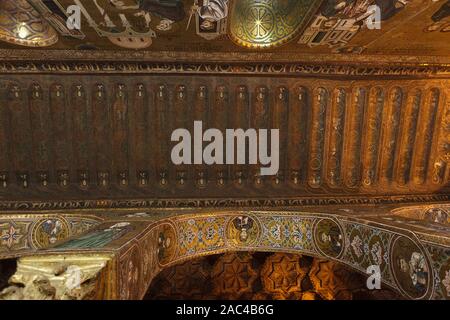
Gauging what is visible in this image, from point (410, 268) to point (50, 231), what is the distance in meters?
5.94

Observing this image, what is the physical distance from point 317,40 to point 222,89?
2.06 metres

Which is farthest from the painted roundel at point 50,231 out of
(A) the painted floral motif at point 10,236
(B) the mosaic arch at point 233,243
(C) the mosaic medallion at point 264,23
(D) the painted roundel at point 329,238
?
(C) the mosaic medallion at point 264,23

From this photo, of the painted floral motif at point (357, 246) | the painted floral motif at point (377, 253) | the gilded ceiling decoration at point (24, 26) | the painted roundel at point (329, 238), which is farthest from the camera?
the gilded ceiling decoration at point (24, 26)

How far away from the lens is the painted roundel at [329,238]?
16.9 ft

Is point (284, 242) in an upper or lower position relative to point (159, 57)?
lower

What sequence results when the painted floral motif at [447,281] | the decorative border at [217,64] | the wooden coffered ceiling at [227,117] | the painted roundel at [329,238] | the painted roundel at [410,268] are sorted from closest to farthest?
the painted floral motif at [447,281] < the painted roundel at [410,268] < the painted roundel at [329,238] < the decorative border at [217,64] < the wooden coffered ceiling at [227,117]

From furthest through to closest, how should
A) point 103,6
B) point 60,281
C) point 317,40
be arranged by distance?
point 317,40 → point 103,6 → point 60,281

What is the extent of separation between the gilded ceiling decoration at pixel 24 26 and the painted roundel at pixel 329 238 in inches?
230

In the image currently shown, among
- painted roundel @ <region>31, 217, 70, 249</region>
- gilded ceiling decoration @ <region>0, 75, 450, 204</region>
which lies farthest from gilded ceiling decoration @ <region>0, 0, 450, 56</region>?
painted roundel @ <region>31, 217, 70, 249</region>

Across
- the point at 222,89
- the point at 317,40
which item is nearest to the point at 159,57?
the point at 222,89

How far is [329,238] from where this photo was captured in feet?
17.5

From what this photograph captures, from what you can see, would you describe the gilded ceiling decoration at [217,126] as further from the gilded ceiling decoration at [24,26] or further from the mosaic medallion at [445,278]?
the mosaic medallion at [445,278]

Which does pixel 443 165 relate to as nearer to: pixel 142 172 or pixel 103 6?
pixel 142 172

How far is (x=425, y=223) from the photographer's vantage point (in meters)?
4.36
